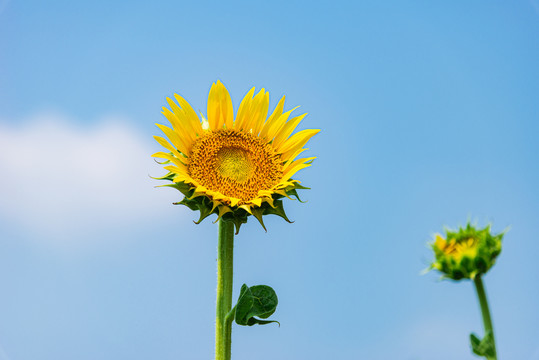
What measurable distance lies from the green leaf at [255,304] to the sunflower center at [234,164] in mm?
702

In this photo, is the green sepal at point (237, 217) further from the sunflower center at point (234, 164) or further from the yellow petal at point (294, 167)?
the yellow petal at point (294, 167)

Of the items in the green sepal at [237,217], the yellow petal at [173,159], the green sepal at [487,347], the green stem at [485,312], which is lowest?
the green sepal at [487,347]

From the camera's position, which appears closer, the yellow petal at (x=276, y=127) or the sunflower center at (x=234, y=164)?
the sunflower center at (x=234, y=164)

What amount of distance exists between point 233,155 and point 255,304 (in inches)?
52.6

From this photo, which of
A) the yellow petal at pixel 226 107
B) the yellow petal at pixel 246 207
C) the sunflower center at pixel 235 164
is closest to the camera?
the yellow petal at pixel 246 207

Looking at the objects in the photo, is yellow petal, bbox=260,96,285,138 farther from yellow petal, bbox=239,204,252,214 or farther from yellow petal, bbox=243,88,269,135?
yellow petal, bbox=239,204,252,214

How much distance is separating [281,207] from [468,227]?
58.0 inches

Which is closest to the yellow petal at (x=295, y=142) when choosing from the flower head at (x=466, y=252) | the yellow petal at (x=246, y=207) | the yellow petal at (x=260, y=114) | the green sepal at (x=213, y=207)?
the yellow petal at (x=260, y=114)

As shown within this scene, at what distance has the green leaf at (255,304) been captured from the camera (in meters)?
4.41

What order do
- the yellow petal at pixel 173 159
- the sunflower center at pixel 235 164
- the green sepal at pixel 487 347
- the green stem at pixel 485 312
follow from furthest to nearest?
the sunflower center at pixel 235 164 < the yellow petal at pixel 173 159 < the green stem at pixel 485 312 < the green sepal at pixel 487 347

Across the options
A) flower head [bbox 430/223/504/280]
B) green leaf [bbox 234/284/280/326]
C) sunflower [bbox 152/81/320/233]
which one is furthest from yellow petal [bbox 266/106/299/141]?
flower head [bbox 430/223/504/280]

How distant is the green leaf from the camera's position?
4.41m

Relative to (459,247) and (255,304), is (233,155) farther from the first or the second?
(459,247)

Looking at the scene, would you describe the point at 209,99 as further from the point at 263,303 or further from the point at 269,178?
the point at 263,303
